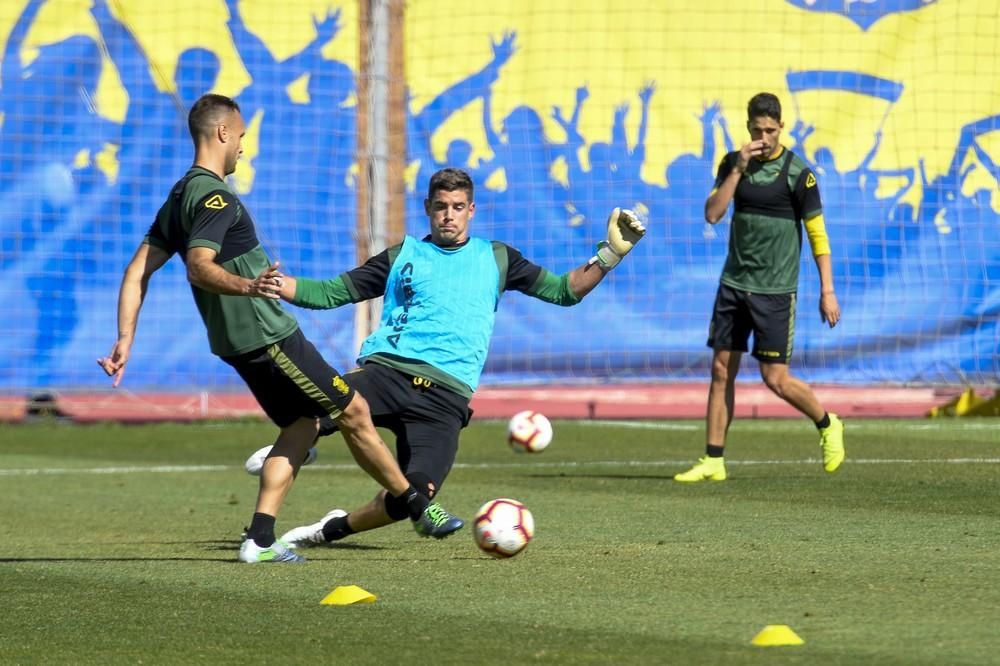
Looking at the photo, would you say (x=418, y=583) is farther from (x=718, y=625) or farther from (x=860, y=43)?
(x=860, y=43)

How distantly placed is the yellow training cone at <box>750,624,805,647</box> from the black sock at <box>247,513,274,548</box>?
2876 millimetres

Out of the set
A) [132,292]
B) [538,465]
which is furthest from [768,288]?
[132,292]

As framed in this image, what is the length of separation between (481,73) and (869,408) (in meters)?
4.94

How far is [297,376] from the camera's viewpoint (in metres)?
7.11

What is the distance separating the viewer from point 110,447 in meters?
14.5

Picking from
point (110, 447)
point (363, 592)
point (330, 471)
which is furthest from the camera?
point (110, 447)

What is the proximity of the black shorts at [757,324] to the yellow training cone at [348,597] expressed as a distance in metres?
4.96

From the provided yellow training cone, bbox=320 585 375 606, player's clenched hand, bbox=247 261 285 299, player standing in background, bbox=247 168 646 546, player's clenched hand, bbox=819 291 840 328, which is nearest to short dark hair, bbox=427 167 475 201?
player standing in background, bbox=247 168 646 546

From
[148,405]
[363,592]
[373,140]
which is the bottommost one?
[148,405]

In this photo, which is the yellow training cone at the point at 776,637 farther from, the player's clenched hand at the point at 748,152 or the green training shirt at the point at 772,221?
the green training shirt at the point at 772,221

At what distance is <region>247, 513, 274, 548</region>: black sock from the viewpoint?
725 cm

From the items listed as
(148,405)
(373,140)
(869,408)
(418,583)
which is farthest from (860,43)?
(418,583)

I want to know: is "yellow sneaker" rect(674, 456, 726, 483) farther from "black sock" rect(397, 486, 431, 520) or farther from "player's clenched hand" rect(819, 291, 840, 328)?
"black sock" rect(397, 486, 431, 520)

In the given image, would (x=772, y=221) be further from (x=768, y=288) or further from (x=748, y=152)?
(x=748, y=152)
